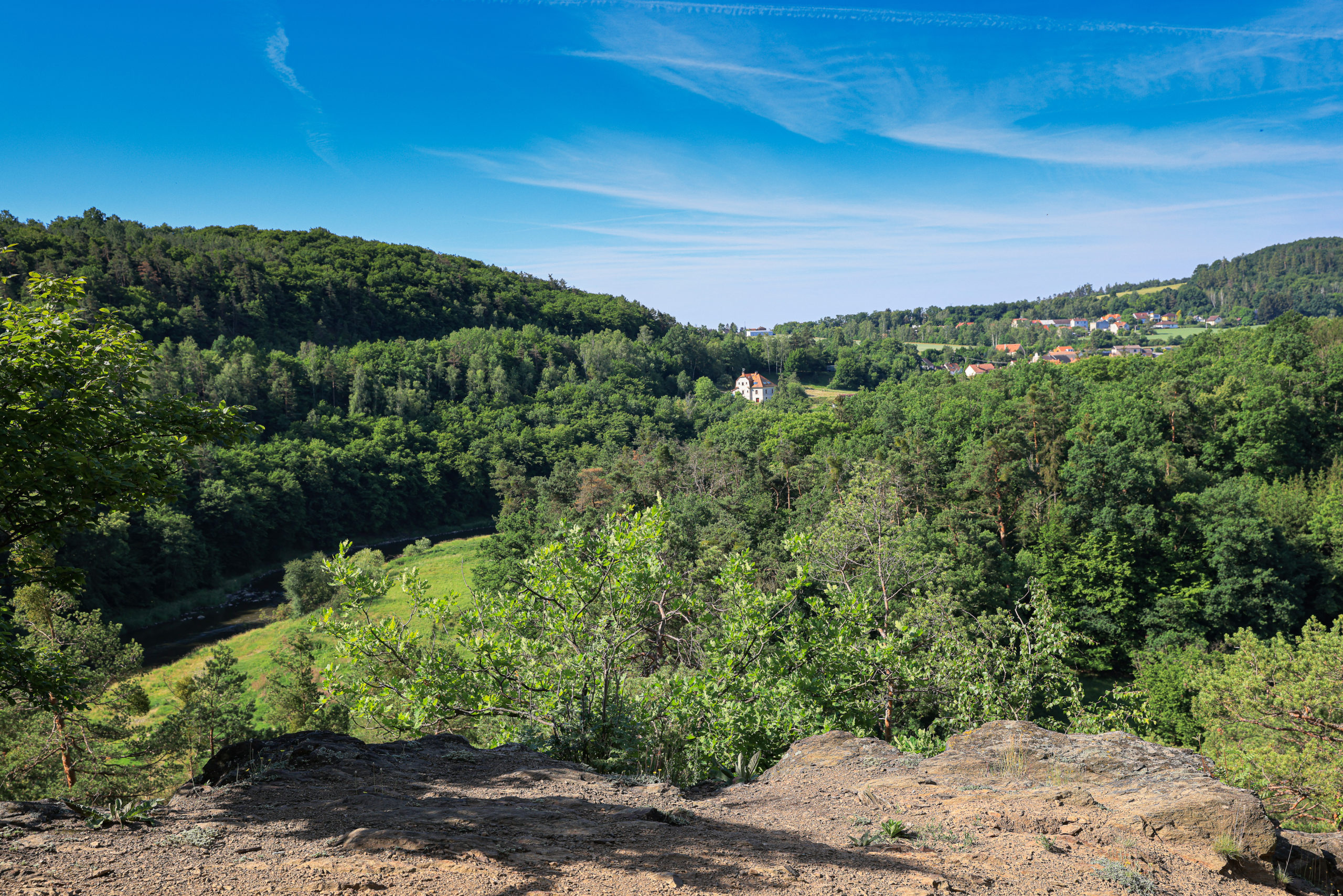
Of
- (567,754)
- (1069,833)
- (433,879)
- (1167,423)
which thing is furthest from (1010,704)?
(1167,423)

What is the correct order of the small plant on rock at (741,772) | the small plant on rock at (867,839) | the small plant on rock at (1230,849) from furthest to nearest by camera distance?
1. the small plant on rock at (741,772)
2. the small plant on rock at (867,839)
3. the small plant on rock at (1230,849)

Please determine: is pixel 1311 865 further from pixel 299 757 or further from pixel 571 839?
pixel 299 757

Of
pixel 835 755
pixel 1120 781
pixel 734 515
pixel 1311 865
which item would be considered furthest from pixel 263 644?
pixel 1311 865

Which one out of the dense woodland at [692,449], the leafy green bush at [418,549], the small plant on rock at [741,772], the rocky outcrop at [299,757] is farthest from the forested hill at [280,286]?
the small plant on rock at [741,772]

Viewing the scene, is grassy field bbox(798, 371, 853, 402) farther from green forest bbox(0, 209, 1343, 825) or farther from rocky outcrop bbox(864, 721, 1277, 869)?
rocky outcrop bbox(864, 721, 1277, 869)

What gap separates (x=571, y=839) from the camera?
570cm

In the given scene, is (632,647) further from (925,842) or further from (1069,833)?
(1069,833)

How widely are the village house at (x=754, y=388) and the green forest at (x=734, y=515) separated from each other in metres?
6.25

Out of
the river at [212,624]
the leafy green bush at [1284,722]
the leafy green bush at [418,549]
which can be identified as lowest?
the river at [212,624]

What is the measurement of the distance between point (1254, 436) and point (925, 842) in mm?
63305

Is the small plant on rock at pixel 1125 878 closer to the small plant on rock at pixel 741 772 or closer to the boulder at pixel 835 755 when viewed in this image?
the boulder at pixel 835 755

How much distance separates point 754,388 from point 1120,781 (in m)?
141

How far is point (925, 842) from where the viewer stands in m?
5.78

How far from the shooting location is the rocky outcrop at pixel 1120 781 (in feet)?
18.8
